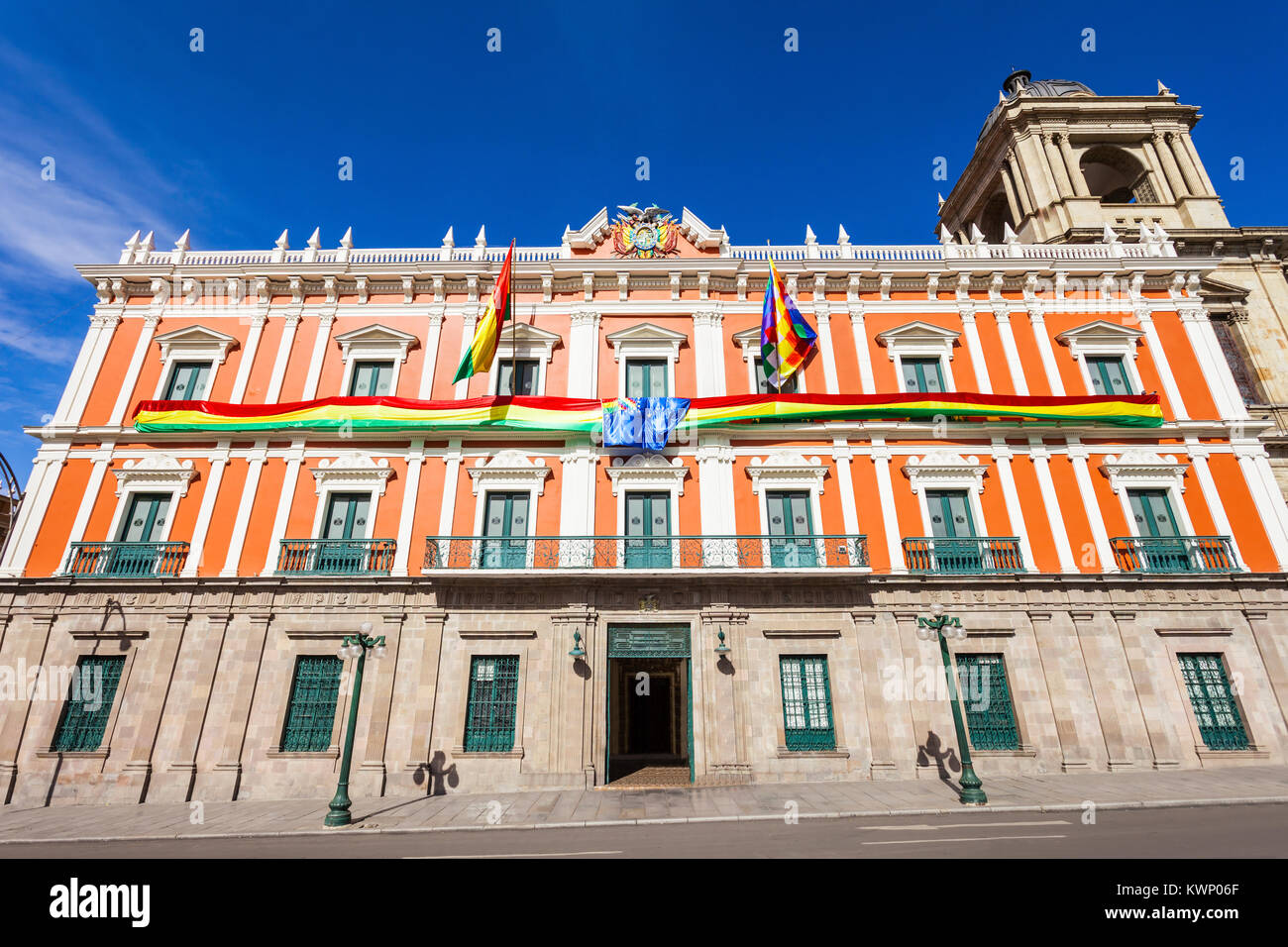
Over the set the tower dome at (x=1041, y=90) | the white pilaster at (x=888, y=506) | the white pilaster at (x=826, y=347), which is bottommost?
the white pilaster at (x=888, y=506)

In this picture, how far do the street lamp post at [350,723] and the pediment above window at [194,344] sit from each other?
1161 cm

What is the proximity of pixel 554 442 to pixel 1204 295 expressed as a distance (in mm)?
26594

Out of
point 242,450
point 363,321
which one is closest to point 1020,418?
point 363,321

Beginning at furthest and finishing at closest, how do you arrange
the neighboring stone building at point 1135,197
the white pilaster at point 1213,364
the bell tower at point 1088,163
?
1. the bell tower at point 1088,163
2. the neighboring stone building at point 1135,197
3. the white pilaster at point 1213,364

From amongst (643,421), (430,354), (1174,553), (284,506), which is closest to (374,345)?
(430,354)

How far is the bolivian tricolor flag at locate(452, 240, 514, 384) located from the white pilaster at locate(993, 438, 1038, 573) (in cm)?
1492

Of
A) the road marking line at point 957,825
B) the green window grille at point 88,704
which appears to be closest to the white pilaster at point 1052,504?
the road marking line at point 957,825

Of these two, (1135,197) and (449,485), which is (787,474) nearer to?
(449,485)

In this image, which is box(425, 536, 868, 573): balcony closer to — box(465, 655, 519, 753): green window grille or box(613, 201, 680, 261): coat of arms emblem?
box(465, 655, 519, 753): green window grille

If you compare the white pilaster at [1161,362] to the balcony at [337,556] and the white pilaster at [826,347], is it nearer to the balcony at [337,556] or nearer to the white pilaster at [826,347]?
the white pilaster at [826,347]

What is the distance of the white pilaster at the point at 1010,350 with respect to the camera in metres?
18.2

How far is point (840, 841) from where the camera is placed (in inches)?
373

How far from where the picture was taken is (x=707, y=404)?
1722cm

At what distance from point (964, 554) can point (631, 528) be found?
9153 mm
